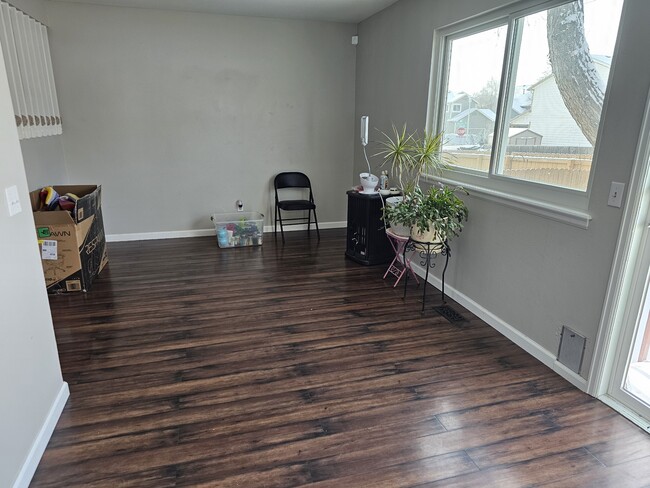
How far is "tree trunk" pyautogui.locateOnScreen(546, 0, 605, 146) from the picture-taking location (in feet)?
7.49

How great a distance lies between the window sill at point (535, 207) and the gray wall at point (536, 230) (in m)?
0.04

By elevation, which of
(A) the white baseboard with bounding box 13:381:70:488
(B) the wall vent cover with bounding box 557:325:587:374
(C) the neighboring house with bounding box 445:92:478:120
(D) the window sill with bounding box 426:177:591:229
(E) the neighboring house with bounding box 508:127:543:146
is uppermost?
(C) the neighboring house with bounding box 445:92:478:120

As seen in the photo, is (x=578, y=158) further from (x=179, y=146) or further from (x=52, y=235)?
(x=179, y=146)

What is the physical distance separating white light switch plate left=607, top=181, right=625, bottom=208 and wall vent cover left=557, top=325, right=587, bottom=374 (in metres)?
0.75

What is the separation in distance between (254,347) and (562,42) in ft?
8.71

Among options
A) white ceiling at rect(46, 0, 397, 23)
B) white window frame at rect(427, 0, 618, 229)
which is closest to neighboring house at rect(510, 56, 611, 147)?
white window frame at rect(427, 0, 618, 229)

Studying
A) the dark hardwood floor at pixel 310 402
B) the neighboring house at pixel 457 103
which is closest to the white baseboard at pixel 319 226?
the dark hardwood floor at pixel 310 402

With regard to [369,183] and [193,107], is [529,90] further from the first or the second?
[193,107]

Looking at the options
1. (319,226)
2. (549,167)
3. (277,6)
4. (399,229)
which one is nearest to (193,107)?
(277,6)

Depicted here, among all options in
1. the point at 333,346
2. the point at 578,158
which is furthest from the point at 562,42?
the point at 333,346

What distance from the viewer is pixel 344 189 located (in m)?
5.73

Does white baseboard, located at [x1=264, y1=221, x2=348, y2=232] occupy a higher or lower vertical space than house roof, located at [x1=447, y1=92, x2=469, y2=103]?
lower

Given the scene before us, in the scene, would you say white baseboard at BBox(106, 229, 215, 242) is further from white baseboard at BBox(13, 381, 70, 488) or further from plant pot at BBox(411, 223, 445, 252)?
white baseboard at BBox(13, 381, 70, 488)

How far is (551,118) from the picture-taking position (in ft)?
8.47
